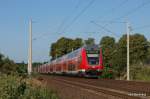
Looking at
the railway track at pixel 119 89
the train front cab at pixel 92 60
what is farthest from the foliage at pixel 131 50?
the railway track at pixel 119 89

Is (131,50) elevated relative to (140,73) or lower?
elevated

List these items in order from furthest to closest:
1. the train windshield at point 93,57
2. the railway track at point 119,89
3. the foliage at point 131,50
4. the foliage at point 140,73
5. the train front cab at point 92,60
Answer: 1. the foliage at point 131,50
2. the foliage at point 140,73
3. the train windshield at point 93,57
4. the train front cab at point 92,60
5. the railway track at point 119,89

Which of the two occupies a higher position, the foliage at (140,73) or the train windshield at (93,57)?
the train windshield at (93,57)

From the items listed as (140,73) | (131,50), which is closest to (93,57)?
A: (140,73)

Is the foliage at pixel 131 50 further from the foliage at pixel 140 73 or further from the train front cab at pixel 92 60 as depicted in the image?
the train front cab at pixel 92 60

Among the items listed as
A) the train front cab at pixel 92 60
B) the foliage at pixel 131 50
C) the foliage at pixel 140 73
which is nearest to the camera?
the train front cab at pixel 92 60

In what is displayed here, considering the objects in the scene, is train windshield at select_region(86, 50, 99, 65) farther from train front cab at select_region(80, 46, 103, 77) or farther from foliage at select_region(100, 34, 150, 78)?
foliage at select_region(100, 34, 150, 78)

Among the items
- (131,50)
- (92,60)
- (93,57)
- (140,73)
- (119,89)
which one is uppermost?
(131,50)

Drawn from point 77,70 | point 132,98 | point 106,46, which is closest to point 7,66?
point 77,70

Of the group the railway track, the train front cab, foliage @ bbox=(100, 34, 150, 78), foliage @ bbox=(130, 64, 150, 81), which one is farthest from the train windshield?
foliage @ bbox=(100, 34, 150, 78)

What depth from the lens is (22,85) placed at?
17.4 metres

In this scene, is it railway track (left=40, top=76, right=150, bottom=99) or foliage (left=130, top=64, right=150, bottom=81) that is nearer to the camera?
railway track (left=40, top=76, right=150, bottom=99)

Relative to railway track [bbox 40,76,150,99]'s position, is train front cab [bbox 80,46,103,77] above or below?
above

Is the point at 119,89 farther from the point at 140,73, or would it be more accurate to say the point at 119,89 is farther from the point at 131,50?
the point at 131,50
